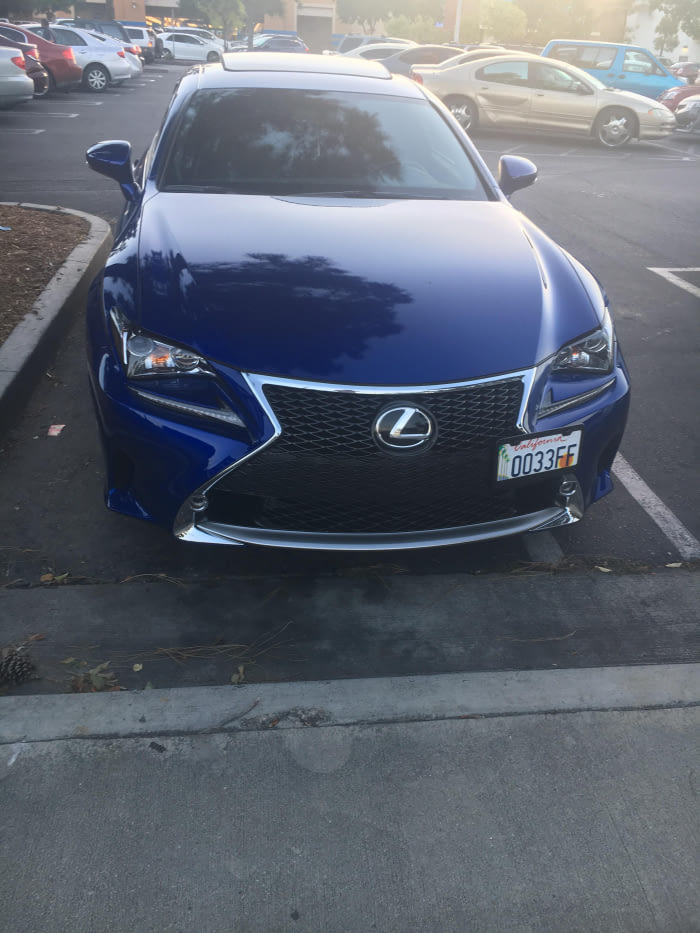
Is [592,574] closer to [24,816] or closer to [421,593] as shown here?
[421,593]

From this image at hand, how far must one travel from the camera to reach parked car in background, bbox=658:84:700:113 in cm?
1930

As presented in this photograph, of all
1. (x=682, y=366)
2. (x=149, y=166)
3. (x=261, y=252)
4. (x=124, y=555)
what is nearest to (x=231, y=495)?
(x=124, y=555)

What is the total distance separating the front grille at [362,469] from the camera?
8.33 ft

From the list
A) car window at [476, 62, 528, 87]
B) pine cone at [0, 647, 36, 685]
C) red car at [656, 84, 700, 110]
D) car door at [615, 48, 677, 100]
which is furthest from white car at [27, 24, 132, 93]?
pine cone at [0, 647, 36, 685]

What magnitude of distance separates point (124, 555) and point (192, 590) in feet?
1.19

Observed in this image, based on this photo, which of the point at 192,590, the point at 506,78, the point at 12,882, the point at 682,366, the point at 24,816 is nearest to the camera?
the point at 12,882

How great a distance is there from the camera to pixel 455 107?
53.0ft

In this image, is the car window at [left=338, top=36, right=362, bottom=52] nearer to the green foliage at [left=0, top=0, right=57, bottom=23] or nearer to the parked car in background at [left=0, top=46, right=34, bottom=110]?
the green foliage at [left=0, top=0, right=57, bottom=23]

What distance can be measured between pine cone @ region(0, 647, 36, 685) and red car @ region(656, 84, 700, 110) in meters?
20.6

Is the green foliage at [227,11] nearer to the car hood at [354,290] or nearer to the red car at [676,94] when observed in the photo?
the red car at [676,94]

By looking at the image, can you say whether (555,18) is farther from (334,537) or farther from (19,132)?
(334,537)

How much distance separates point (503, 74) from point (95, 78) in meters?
12.1

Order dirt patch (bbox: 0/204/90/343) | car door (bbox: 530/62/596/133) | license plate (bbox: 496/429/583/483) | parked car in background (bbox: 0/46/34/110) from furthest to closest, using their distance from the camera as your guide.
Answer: car door (bbox: 530/62/596/133), parked car in background (bbox: 0/46/34/110), dirt patch (bbox: 0/204/90/343), license plate (bbox: 496/429/583/483)

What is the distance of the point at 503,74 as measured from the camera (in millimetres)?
15836
